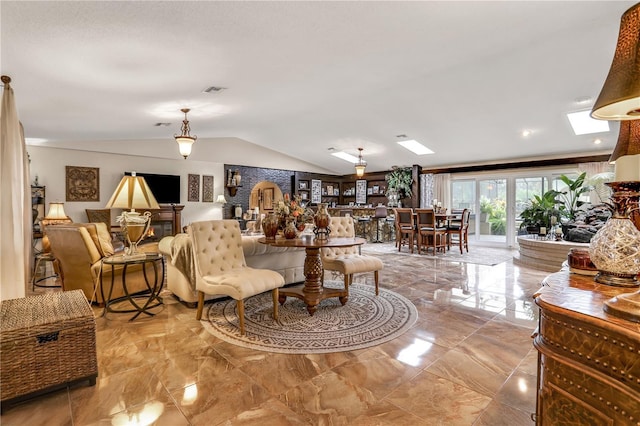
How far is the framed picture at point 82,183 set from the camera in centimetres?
686

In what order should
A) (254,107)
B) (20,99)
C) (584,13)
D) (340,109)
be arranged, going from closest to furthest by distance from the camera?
1. (584,13)
2. (20,99)
3. (254,107)
4. (340,109)

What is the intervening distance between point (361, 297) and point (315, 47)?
2794 millimetres

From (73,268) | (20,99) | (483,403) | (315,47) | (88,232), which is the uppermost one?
(315,47)

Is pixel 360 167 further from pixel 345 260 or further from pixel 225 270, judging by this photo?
pixel 225 270

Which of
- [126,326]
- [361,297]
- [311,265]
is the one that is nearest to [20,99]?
[126,326]

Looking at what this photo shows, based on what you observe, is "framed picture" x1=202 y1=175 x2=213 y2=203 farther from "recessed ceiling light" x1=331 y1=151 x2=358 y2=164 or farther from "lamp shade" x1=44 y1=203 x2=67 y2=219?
"recessed ceiling light" x1=331 y1=151 x2=358 y2=164

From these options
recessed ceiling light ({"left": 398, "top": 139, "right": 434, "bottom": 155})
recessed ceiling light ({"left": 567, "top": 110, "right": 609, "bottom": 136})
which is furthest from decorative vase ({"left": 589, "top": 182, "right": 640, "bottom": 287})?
recessed ceiling light ({"left": 398, "top": 139, "right": 434, "bottom": 155})

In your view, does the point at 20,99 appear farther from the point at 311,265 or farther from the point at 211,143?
the point at 211,143

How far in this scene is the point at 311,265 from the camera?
134 inches

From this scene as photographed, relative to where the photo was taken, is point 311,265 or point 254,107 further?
point 254,107

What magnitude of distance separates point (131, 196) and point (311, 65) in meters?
2.28

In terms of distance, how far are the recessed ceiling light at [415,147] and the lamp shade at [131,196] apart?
6506 mm

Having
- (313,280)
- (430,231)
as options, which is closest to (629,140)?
(313,280)

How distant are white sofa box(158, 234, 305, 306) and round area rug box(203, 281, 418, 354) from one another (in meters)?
0.39
